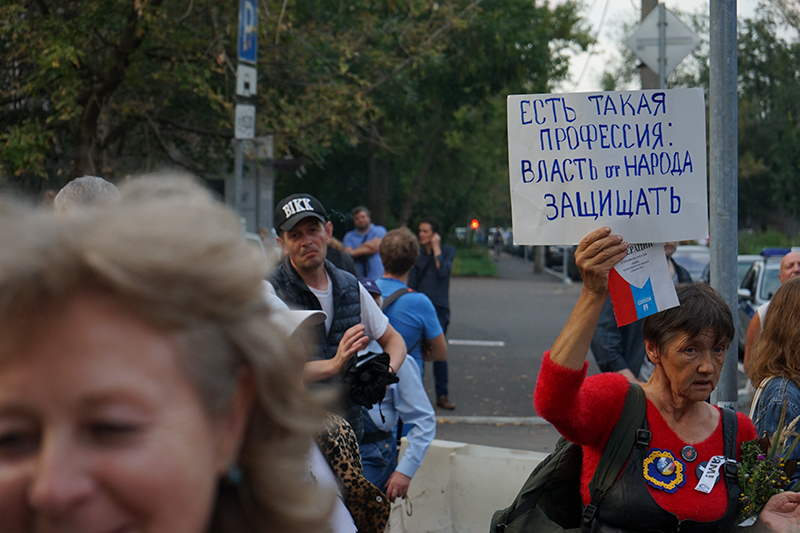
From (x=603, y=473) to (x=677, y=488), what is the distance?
24 cm

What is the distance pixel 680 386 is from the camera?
2.80 m

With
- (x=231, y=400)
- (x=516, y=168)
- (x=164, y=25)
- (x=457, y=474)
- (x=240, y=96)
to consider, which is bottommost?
(x=457, y=474)

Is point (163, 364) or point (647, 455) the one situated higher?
point (163, 364)

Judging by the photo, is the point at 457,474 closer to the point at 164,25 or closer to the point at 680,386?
the point at 680,386

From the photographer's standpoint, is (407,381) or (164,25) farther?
(164,25)

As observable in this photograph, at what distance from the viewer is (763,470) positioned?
8.66ft

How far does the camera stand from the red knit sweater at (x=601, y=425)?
2516 mm

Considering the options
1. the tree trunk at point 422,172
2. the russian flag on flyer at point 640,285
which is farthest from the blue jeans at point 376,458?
the tree trunk at point 422,172

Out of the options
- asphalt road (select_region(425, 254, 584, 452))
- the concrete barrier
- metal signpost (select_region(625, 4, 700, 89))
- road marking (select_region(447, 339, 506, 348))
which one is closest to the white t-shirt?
the concrete barrier

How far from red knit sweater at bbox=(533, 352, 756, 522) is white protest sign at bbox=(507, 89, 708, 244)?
51 centimetres

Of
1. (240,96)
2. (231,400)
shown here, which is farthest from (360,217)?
(231,400)

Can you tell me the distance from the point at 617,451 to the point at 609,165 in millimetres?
979

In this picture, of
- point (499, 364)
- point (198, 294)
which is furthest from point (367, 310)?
point (499, 364)

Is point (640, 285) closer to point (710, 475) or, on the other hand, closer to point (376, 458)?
point (710, 475)
